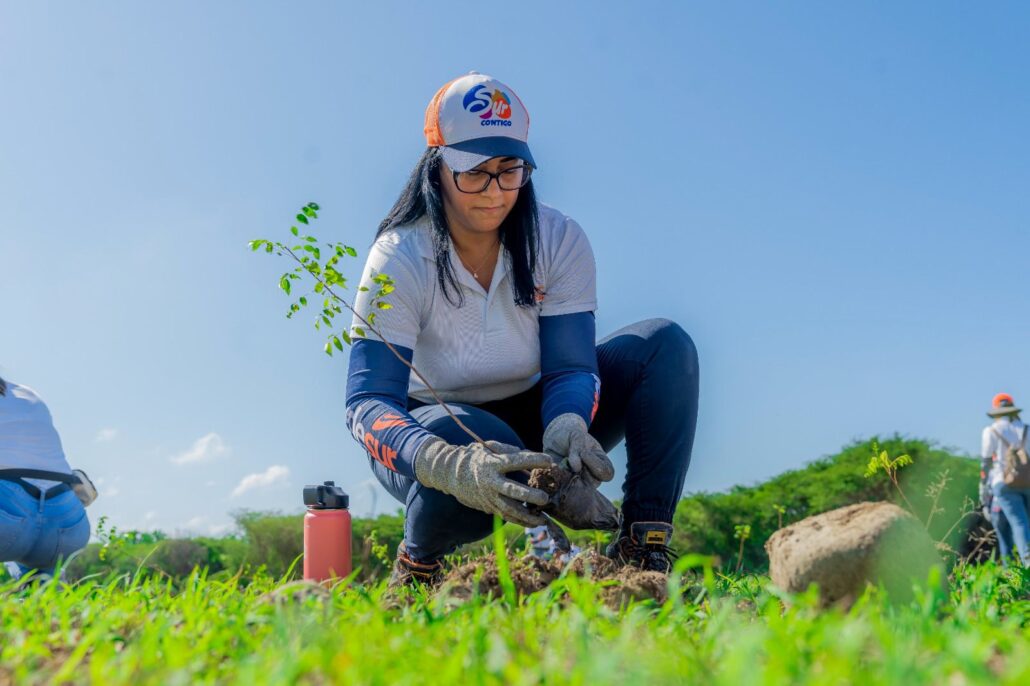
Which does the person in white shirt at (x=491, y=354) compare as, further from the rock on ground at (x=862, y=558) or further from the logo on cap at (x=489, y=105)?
the rock on ground at (x=862, y=558)

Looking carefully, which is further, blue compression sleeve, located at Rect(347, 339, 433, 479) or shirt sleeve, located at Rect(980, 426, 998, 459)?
shirt sleeve, located at Rect(980, 426, 998, 459)

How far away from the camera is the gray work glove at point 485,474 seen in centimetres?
273

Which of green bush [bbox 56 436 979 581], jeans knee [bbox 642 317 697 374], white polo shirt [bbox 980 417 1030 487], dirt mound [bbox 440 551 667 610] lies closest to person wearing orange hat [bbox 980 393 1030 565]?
white polo shirt [bbox 980 417 1030 487]

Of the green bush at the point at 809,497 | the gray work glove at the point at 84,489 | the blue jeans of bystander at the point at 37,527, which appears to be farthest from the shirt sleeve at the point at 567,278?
the green bush at the point at 809,497

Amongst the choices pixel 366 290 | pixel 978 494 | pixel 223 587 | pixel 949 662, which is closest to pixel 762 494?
pixel 978 494

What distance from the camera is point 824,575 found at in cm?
209

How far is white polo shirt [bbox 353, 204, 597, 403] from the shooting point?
3314 mm

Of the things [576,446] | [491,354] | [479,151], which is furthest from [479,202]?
[576,446]

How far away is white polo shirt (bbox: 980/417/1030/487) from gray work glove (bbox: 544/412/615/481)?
6.05m

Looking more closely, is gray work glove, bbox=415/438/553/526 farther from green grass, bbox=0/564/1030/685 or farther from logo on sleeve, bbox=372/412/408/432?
green grass, bbox=0/564/1030/685

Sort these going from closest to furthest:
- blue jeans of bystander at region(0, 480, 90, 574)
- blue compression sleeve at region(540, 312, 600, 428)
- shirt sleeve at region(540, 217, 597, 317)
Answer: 1. blue compression sleeve at region(540, 312, 600, 428)
2. shirt sleeve at region(540, 217, 597, 317)
3. blue jeans of bystander at region(0, 480, 90, 574)

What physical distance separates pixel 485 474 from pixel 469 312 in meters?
0.87

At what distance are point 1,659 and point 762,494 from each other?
25.7 feet

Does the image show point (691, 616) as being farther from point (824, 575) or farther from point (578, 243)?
point (578, 243)
